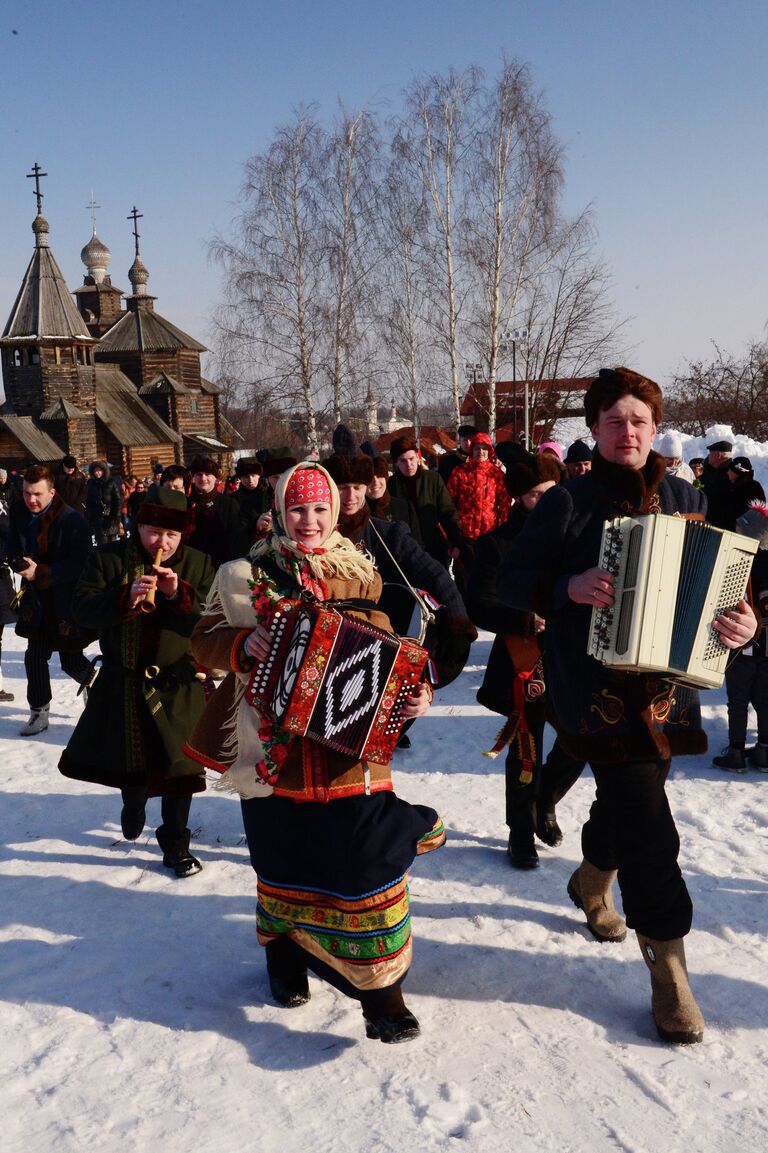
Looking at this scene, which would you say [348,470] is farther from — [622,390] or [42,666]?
[42,666]

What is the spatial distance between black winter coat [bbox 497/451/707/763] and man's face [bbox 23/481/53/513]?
4457mm

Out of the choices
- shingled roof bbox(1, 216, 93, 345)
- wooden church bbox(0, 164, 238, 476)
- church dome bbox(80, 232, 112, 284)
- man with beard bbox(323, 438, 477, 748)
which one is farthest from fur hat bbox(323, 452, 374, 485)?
church dome bbox(80, 232, 112, 284)

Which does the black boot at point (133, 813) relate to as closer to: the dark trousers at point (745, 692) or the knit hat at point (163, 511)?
the knit hat at point (163, 511)

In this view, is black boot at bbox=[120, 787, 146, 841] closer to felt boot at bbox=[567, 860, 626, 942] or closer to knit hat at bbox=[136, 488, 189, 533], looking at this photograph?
knit hat at bbox=[136, 488, 189, 533]

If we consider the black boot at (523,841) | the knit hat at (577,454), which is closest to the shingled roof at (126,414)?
the knit hat at (577,454)

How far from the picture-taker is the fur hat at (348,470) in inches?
185

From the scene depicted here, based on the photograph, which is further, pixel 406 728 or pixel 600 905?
pixel 600 905

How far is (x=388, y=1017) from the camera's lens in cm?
323

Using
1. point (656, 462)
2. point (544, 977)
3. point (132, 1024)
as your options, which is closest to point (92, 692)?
point (132, 1024)

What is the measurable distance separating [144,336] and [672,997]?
175 feet

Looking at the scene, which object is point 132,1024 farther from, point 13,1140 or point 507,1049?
point 507,1049

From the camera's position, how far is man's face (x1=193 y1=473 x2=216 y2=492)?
368 inches

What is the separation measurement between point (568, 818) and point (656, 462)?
8.80 feet

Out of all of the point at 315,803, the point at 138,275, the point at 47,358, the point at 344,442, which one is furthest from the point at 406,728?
the point at 138,275
